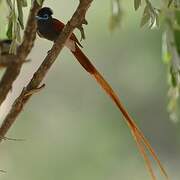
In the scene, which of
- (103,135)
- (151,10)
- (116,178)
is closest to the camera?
(151,10)

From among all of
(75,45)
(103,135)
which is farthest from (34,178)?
(75,45)

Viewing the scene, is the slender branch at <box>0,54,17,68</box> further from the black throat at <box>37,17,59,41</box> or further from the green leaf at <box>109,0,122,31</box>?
the green leaf at <box>109,0,122,31</box>

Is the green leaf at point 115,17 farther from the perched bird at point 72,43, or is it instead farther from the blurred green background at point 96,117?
the blurred green background at point 96,117

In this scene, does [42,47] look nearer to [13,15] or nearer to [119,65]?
[119,65]

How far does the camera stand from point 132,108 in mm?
5258

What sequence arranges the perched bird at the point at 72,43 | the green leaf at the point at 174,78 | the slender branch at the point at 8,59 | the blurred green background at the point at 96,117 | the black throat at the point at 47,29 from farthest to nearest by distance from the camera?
the blurred green background at the point at 96,117 → the black throat at the point at 47,29 → the perched bird at the point at 72,43 → the slender branch at the point at 8,59 → the green leaf at the point at 174,78

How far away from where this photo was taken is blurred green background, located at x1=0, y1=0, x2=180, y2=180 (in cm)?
512

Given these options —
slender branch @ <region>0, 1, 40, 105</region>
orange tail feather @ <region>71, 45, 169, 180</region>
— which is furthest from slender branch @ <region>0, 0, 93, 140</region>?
orange tail feather @ <region>71, 45, 169, 180</region>

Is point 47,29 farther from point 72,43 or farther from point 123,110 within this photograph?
point 123,110

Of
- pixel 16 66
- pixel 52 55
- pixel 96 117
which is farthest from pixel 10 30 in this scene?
pixel 96 117

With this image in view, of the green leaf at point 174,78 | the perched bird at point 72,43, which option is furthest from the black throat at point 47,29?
the green leaf at point 174,78

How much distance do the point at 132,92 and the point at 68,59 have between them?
55cm

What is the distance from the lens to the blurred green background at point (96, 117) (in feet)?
16.8

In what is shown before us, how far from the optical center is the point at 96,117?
5.47 m
